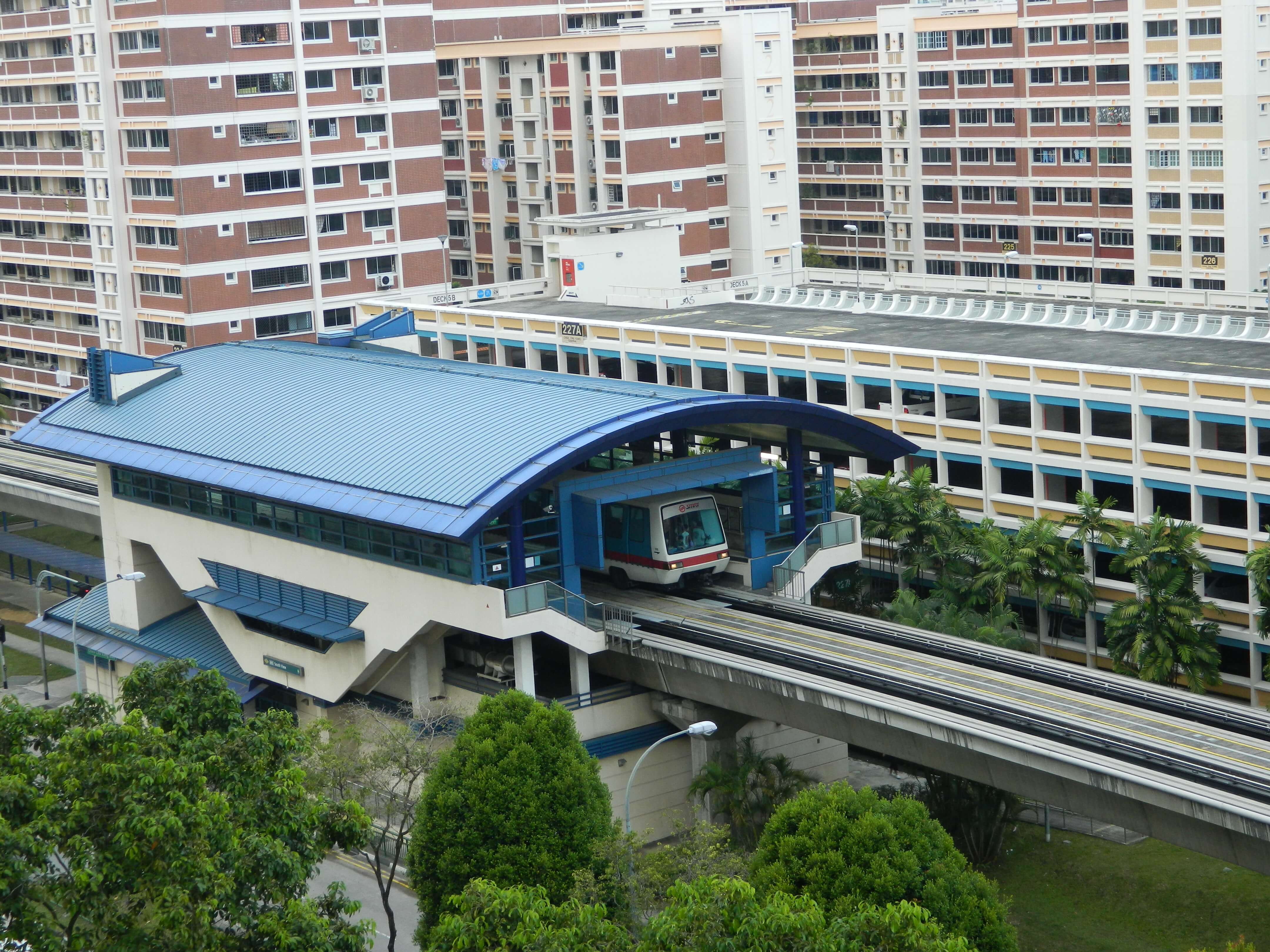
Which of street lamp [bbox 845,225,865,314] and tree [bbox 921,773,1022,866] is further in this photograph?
street lamp [bbox 845,225,865,314]

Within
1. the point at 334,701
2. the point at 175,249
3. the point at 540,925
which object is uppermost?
the point at 175,249

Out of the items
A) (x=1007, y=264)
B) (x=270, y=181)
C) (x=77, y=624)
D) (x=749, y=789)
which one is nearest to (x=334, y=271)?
(x=270, y=181)

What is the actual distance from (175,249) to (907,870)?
55.3 m

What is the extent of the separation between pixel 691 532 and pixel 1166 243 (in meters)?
54.9

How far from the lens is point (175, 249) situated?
256 ft

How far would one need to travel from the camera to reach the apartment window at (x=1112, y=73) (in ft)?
308

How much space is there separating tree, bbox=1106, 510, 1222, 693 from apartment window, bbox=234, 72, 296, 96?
44890 mm

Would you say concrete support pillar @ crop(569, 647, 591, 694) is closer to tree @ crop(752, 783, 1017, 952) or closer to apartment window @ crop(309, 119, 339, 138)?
tree @ crop(752, 783, 1017, 952)

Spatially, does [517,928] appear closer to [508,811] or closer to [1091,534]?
[508,811]

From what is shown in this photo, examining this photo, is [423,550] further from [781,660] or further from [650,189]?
[650,189]

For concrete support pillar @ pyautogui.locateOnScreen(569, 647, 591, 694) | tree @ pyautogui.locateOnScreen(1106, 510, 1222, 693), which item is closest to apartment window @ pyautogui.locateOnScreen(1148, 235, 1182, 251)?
tree @ pyautogui.locateOnScreen(1106, 510, 1222, 693)

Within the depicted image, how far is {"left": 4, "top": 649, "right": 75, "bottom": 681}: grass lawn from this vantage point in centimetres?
6378

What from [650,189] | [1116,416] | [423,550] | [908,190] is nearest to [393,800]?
[423,550]

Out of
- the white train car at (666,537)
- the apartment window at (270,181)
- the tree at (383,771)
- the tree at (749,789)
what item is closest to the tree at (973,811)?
the tree at (749,789)
